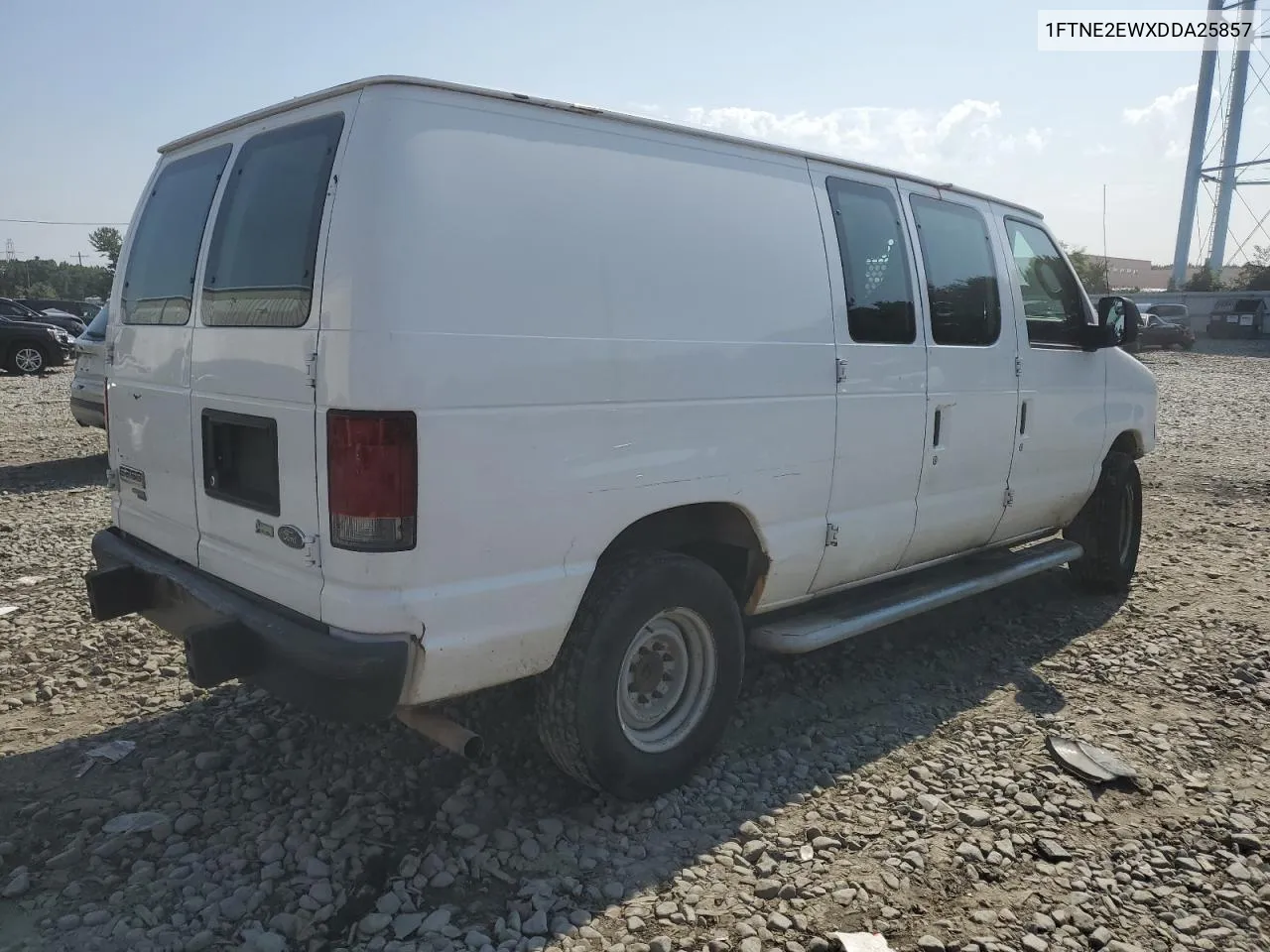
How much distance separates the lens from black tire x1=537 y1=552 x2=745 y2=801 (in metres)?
3.24

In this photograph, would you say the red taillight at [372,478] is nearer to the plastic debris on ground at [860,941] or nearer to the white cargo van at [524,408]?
the white cargo van at [524,408]

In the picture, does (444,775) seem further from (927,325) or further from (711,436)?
(927,325)

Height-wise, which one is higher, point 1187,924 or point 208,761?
point 208,761

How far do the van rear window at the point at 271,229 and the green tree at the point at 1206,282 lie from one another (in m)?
61.0

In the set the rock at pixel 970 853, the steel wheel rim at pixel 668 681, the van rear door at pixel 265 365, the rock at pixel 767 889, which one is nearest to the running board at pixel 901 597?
the steel wheel rim at pixel 668 681

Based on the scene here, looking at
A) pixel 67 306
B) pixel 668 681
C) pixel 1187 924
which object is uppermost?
pixel 67 306

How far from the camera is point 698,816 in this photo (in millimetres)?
3502

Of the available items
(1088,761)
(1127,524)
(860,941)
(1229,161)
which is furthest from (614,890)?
(1229,161)

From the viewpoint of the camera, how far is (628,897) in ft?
9.88

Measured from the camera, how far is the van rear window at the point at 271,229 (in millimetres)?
2906

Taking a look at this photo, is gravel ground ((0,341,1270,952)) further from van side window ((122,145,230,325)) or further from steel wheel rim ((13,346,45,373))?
steel wheel rim ((13,346,45,373))

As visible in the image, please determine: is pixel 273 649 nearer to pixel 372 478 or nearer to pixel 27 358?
pixel 372 478

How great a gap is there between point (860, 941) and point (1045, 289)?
383cm

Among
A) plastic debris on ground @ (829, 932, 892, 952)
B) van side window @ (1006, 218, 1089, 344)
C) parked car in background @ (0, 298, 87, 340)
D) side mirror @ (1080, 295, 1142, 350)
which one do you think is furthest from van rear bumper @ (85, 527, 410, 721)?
parked car in background @ (0, 298, 87, 340)
